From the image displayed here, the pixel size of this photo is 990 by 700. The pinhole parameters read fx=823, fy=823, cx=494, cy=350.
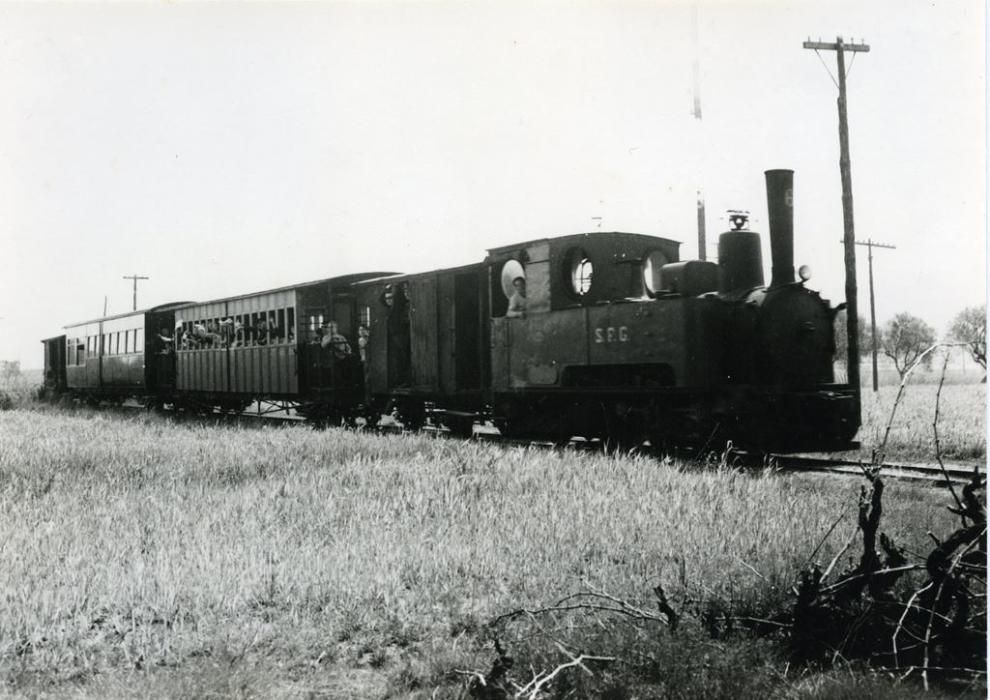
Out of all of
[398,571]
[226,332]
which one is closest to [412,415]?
[226,332]

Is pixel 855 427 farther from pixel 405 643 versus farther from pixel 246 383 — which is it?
pixel 246 383

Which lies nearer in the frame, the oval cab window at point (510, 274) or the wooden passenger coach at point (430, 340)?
the oval cab window at point (510, 274)

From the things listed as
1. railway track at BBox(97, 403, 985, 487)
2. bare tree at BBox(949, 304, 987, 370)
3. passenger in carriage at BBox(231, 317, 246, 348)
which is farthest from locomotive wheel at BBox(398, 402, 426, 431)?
bare tree at BBox(949, 304, 987, 370)

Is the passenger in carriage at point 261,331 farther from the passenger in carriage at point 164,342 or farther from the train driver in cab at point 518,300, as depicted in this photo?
the train driver in cab at point 518,300

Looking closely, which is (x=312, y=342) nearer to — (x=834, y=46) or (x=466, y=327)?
(x=466, y=327)

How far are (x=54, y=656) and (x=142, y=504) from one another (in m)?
2.97

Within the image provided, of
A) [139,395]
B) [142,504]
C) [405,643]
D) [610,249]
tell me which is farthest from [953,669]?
[139,395]

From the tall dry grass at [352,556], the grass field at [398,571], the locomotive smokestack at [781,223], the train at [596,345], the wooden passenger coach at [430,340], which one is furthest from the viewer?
the wooden passenger coach at [430,340]

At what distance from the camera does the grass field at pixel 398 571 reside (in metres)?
3.44

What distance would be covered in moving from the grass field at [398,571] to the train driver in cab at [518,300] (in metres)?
3.14

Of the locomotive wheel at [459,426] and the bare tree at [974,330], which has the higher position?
the bare tree at [974,330]

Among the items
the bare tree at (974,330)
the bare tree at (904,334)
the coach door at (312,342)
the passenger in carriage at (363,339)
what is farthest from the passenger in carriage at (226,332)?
the bare tree at (904,334)

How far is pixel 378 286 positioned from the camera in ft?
47.6

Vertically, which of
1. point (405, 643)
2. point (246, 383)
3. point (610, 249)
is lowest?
point (405, 643)
